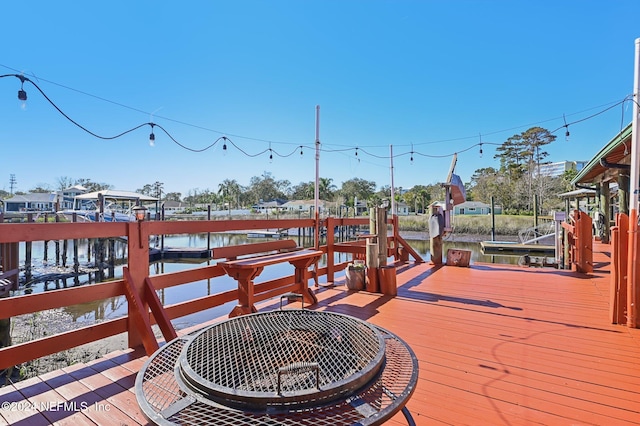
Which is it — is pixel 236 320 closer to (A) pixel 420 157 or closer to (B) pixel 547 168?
(A) pixel 420 157

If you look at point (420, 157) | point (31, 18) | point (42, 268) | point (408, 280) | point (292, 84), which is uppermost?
point (292, 84)

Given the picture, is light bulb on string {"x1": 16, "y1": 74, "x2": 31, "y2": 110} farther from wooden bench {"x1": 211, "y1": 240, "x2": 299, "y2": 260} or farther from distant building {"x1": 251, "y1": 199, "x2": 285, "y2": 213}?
distant building {"x1": 251, "y1": 199, "x2": 285, "y2": 213}

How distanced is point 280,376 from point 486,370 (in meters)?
1.81

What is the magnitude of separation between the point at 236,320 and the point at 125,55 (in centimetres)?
1095

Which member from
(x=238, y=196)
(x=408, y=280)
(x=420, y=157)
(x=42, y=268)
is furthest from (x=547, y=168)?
(x=238, y=196)

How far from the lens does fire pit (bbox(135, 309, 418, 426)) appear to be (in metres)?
0.84

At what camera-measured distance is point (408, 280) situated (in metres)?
4.94

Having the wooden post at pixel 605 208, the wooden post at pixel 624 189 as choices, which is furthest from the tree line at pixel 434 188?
the wooden post at pixel 605 208

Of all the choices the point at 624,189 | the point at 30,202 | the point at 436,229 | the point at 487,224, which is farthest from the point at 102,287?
the point at 30,202

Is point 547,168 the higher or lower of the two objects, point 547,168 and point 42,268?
the higher

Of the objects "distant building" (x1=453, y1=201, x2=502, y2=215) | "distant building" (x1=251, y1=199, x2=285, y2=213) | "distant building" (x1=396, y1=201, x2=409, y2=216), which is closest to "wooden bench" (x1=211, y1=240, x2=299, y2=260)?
"distant building" (x1=453, y1=201, x2=502, y2=215)

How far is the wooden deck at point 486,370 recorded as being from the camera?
5.19 ft

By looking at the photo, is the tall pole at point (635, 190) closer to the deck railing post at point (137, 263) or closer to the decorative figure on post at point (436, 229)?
the decorative figure on post at point (436, 229)

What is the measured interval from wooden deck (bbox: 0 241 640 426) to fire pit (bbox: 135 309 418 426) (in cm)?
68
